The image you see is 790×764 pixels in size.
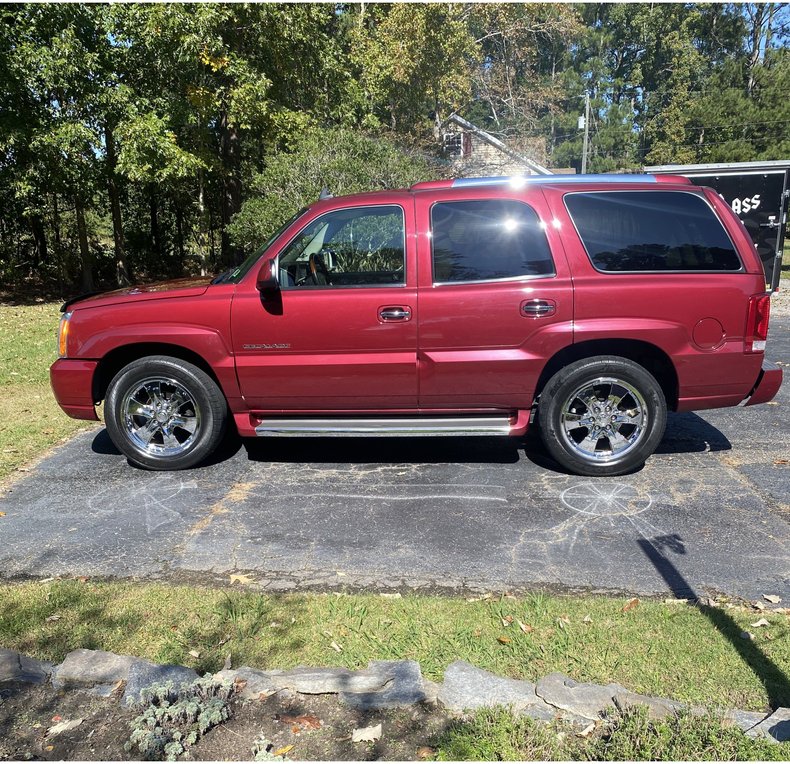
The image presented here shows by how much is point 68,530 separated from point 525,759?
3.09m

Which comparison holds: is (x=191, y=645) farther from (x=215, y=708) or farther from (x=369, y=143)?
(x=369, y=143)

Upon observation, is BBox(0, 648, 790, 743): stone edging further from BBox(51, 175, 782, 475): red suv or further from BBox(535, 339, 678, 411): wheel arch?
BBox(535, 339, 678, 411): wheel arch

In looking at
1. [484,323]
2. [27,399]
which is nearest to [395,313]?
[484,323]

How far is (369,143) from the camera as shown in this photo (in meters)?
11.3

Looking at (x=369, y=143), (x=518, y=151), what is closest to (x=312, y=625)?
(x=369, y=143)

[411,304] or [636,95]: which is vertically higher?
[636,95]

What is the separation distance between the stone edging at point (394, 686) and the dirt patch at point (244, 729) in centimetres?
5

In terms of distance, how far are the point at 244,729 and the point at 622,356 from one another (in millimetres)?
3466

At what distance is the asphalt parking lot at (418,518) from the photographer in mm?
3494

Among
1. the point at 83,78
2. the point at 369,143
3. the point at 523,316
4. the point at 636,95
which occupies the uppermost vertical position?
the point at 636,95

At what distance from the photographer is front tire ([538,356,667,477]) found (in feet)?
14.9

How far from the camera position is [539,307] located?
443 centimetres

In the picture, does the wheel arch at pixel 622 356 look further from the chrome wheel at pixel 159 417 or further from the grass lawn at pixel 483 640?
the chrome wheel at pixel 159 417

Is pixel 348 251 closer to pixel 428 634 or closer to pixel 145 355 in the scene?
pixel 145 355
